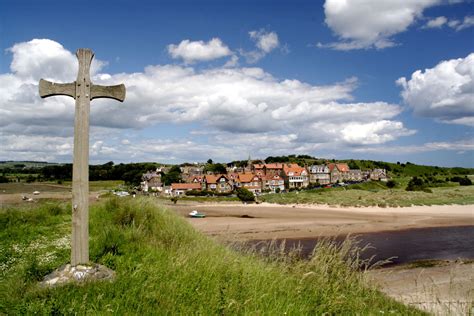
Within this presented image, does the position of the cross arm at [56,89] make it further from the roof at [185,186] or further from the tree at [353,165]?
the tree at [353,165]

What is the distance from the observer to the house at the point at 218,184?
91062mm

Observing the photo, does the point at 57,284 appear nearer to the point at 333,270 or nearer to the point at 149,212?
the point at 333,270

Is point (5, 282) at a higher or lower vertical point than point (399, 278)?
higher

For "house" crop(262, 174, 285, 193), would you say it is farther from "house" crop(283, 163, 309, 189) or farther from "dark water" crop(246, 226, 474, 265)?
"dark water" crop(246, 226, 474, 265)

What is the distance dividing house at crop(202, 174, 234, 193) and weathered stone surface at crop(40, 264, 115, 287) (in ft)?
277

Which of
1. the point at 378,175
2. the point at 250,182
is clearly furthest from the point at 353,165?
the point at 250,182

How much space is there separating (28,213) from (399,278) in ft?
48.3

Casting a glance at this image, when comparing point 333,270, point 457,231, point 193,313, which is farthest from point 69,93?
point 457,231

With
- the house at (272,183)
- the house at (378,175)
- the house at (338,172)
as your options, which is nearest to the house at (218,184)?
the house at (272,183)

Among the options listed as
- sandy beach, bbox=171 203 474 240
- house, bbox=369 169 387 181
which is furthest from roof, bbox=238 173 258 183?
house, bbox=369 169 387 181

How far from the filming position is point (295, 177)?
353 ft

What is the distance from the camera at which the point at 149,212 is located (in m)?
11.4

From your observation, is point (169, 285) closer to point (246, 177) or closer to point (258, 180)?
point (246, 177)

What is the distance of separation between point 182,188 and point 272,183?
26584 mm
